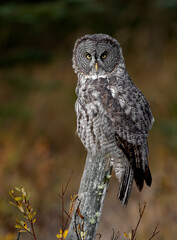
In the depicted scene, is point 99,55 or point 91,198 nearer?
point 91,198

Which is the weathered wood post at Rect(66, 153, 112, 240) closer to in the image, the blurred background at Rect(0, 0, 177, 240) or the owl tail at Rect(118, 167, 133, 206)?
the owl tail at Rect(118, 167, 133, 206)

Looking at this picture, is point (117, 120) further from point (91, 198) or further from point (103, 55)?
point (91, 198)

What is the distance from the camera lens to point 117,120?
273 centimetres

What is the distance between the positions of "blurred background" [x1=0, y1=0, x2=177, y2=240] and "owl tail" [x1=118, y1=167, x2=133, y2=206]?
1.02 metres

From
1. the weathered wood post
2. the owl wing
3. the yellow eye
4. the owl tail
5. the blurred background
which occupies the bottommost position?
the weathered wood post

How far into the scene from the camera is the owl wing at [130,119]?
271 centimetres

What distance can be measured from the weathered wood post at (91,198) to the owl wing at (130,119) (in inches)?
16.8

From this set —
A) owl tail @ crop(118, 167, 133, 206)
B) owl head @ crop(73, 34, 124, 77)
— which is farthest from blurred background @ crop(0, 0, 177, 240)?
owl head @ crop(73, 34, 124, 77)

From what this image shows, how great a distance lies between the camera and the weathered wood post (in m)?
2.24

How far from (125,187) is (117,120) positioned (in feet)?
1.31

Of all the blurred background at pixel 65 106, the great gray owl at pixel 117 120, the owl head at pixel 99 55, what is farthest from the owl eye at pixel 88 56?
the blurred background at pixel 65 106

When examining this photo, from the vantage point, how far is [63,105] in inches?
263

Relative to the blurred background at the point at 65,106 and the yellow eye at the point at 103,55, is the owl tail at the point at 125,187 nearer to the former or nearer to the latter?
the yellow eye at the point at 103,55

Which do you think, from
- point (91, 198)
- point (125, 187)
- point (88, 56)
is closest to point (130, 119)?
point (125, 187)
